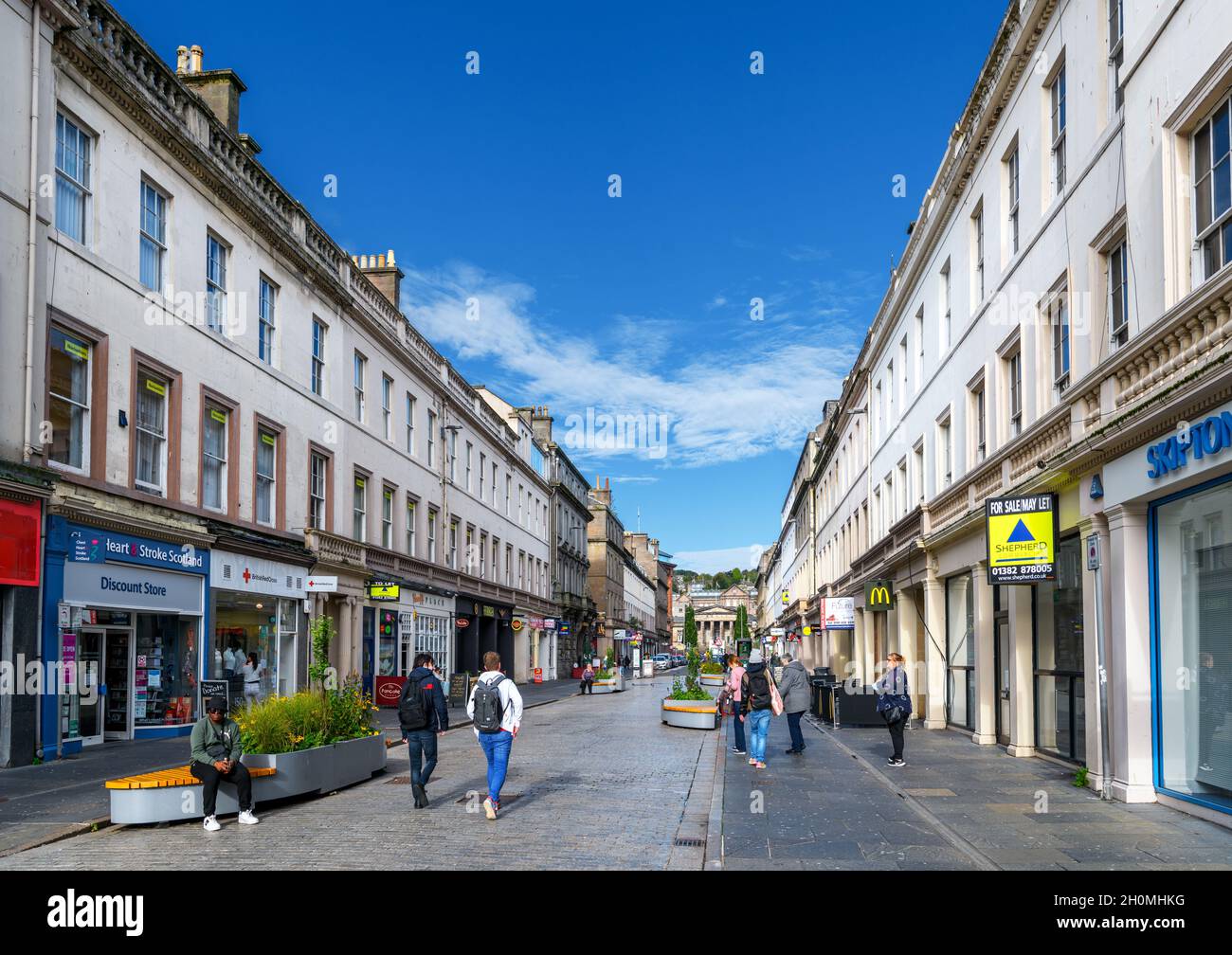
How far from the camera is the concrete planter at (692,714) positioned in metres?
23.9

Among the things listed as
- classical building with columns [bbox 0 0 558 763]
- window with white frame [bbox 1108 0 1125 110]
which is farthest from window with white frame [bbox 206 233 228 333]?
window with white frame [bbox 1108 0 1125 110]

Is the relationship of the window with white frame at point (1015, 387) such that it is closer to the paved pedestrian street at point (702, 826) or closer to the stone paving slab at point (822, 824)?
the paved pedestrian street at point (702, 826)

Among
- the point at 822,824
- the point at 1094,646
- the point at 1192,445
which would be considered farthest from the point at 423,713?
the point at 1192,445

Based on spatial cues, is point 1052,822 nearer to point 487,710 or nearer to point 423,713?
point 487,710

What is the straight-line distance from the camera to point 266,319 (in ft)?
81.8

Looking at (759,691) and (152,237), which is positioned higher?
(152,237)

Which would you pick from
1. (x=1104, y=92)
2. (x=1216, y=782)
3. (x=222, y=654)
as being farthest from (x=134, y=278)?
(x=1216, y=782)

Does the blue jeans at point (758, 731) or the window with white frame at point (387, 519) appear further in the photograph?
the window with white frame at point (387, 519)

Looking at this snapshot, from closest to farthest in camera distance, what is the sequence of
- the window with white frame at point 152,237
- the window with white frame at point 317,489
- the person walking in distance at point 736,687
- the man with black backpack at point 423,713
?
1. the man with black backpack at point 423,713
2. the person walking in distance at point 736,687
3. the window with white frame at point 152,237
4. the window with white frame at point 317,489

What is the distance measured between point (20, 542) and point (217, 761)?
20.9 ft

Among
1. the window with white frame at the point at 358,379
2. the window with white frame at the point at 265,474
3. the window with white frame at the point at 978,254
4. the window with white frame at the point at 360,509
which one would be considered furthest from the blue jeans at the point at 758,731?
the window with white frame at the point at 358,379

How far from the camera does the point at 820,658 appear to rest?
51.4m

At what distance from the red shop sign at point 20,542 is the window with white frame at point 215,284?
23.5 feet

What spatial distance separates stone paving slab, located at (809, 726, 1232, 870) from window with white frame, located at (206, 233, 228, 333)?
50.5 ft
